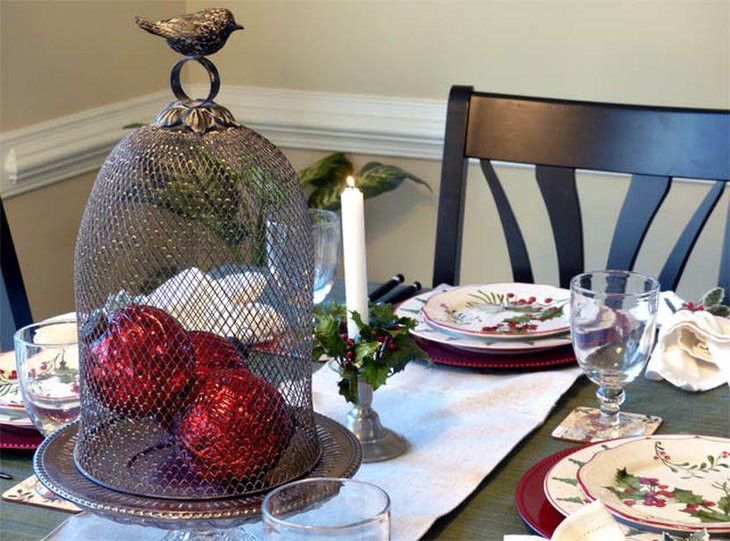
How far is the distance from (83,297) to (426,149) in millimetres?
1788

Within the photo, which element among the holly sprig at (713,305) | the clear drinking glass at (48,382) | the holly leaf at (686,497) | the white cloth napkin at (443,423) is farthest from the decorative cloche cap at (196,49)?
the holly sprig at (713,305)

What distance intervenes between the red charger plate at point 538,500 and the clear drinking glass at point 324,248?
1.36 ft

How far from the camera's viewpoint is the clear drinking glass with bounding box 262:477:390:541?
58cm

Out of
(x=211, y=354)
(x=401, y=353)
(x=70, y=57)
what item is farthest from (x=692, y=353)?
(x=70, y=57)

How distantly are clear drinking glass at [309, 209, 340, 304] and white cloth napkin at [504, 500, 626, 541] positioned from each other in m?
0.63

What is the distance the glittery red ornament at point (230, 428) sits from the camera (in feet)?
2.37

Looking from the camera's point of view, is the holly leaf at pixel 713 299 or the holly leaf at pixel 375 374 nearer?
the holly leaf at pixel 375 374

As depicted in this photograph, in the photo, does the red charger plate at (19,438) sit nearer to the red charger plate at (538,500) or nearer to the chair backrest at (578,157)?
the red charger plate at (538,500)

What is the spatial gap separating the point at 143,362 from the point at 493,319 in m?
0.67

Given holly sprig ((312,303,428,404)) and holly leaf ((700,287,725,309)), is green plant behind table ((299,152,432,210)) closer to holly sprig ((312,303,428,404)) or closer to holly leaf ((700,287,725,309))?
holly leaf ((700,287,725,309))

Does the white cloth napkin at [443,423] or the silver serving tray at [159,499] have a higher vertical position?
the silver serving tray at [159,499]

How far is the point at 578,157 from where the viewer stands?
5.40ft

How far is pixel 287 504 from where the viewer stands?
625 millimetres

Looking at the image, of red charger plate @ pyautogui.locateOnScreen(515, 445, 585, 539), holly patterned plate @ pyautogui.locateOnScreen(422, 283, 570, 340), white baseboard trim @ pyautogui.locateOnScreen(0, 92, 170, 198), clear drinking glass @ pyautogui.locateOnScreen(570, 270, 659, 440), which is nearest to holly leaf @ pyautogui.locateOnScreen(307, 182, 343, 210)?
white baseboard trim @ pyautogui.locateOnScreen(0, 92, 170, 198)
